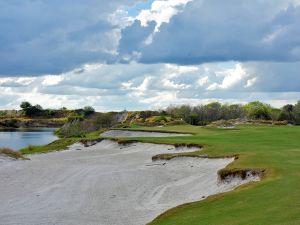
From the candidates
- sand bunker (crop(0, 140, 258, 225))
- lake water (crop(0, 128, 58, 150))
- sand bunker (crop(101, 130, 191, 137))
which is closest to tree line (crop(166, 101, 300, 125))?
lake water (crop(0, 128, 58, 150))

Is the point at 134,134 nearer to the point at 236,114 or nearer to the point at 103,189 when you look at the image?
the point at 103,189

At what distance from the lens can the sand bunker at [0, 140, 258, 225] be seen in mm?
20172

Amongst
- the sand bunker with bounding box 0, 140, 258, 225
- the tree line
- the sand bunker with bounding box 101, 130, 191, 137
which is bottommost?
the sand bunker with bounding box 0, 140, 258, 225

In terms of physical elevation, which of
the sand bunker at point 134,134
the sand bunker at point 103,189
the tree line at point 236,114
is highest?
the tree line at point 236,114

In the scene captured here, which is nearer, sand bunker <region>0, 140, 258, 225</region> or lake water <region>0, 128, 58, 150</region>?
sand bunker <region>0, 140, 258, 225</region>

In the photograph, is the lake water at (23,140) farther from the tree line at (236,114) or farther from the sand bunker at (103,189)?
the sand bunker at (103,189)

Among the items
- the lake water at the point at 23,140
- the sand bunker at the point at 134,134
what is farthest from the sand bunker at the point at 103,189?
the lake water at the point at 23,140

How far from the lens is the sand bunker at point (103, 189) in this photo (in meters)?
20.2

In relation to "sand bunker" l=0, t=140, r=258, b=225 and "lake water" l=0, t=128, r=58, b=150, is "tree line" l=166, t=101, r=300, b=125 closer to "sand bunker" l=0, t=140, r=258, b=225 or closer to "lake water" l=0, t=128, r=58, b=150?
"lake water" l=0, t=128, r=58, b=150

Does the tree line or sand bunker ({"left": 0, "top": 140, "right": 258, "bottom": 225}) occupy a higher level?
the tree line

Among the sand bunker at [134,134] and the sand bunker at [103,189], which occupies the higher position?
the sand bunker at [134,134]

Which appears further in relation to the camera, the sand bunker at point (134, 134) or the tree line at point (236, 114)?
the tree line at point (236, 114)

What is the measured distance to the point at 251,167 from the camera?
26.1 metres

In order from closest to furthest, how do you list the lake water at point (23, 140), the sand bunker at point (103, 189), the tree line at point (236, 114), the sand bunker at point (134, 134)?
the sand bunker at point (103, 189)
the sand bunker at point (134, 134)
the lake water at point (23, 140)
the tree line at point (236, 114)
